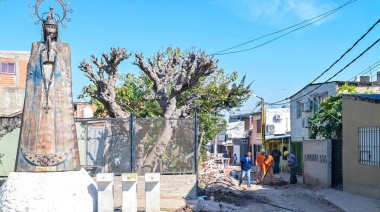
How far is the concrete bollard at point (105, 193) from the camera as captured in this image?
428 inches

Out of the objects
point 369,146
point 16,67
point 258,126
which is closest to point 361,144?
point 369,146

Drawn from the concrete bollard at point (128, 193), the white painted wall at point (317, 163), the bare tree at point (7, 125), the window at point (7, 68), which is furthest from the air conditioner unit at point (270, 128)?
the concrete bollard at point (128, 193)

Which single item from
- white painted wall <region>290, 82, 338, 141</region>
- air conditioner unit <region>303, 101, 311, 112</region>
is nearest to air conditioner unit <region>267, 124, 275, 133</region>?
white painted wall <region>290, 82, 338, 141</region>

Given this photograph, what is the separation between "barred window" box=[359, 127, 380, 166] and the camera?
14953 millimetres

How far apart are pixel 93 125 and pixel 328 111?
11.0 m

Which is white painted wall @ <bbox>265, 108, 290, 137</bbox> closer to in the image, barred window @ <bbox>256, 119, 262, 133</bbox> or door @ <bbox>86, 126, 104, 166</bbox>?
barred window @ <bbox>256, 119, 262, 133</bbox>

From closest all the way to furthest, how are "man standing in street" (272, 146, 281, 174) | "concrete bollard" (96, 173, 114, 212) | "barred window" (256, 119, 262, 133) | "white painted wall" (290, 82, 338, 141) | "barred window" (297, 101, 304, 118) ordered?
1. "concrete bollard" (96, 173, 114, 212)
2. "white painted wall" (290, 82, 338, 141)
3. "man standing in street" (272, 146, 281, 174)
4. "barred window" (297, 101, 304, 118)
5. "barred window" (256, 119, 262, 133)

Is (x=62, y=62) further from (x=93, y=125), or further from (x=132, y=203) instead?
(x=93, y=125)

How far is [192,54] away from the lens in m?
16.3

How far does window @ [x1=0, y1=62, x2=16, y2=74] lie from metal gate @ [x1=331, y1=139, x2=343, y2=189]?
23007 mm

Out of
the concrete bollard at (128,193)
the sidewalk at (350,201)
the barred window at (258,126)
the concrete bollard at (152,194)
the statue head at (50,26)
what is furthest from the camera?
the barred window at (258,126)

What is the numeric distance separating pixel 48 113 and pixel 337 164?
12.7 metres

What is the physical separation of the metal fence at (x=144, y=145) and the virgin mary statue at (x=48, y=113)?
4.80 meters

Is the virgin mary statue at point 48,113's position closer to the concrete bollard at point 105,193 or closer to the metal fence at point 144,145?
the concrete bollard at point 105,193
